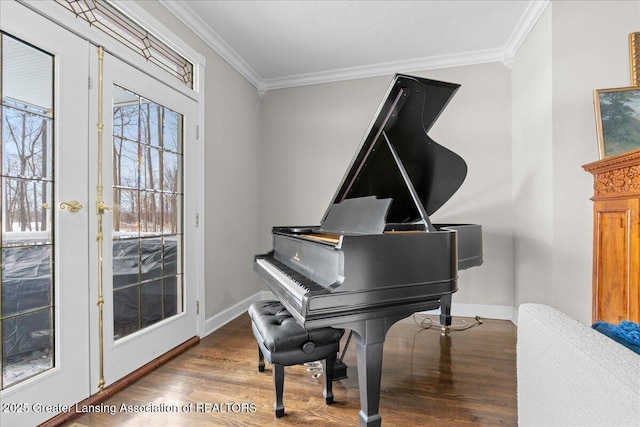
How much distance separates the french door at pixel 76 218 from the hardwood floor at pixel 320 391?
283 mm

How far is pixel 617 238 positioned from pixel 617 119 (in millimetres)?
1015

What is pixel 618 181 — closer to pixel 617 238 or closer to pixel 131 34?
pixel 617 238

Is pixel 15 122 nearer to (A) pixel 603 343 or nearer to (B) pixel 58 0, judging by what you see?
(B) pixel 58 0

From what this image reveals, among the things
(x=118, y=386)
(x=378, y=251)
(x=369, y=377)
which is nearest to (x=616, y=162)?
(x=378, y=251)

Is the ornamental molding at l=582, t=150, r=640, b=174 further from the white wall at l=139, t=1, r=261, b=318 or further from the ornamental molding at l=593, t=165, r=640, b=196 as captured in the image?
the white wall at l=139, t=1, r=261, b=318

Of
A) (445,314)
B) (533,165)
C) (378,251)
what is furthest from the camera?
(445,314)

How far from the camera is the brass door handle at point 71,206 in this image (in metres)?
1.67

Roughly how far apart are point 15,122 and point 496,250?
388 centimetres

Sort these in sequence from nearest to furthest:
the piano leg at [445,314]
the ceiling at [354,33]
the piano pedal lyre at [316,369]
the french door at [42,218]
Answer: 1. the french door at [42,218]
2. the piano pedal lyre at [316,369]
3. the ceiling at [354,33]
4. the piano leg at [445,314]

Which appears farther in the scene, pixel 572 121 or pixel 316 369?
pixel 572 121

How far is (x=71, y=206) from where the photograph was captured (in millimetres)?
1703

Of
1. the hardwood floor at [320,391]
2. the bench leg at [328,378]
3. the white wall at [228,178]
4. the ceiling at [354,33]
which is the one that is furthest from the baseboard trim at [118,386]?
the ceiling at [354,33]

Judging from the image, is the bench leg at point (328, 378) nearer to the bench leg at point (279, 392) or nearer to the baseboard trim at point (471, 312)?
the bench leg at point (279, 392)

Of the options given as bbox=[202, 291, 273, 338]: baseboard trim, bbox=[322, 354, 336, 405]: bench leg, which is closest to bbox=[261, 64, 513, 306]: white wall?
bbox=[202, 291, 273, 338]: baseboard trim
